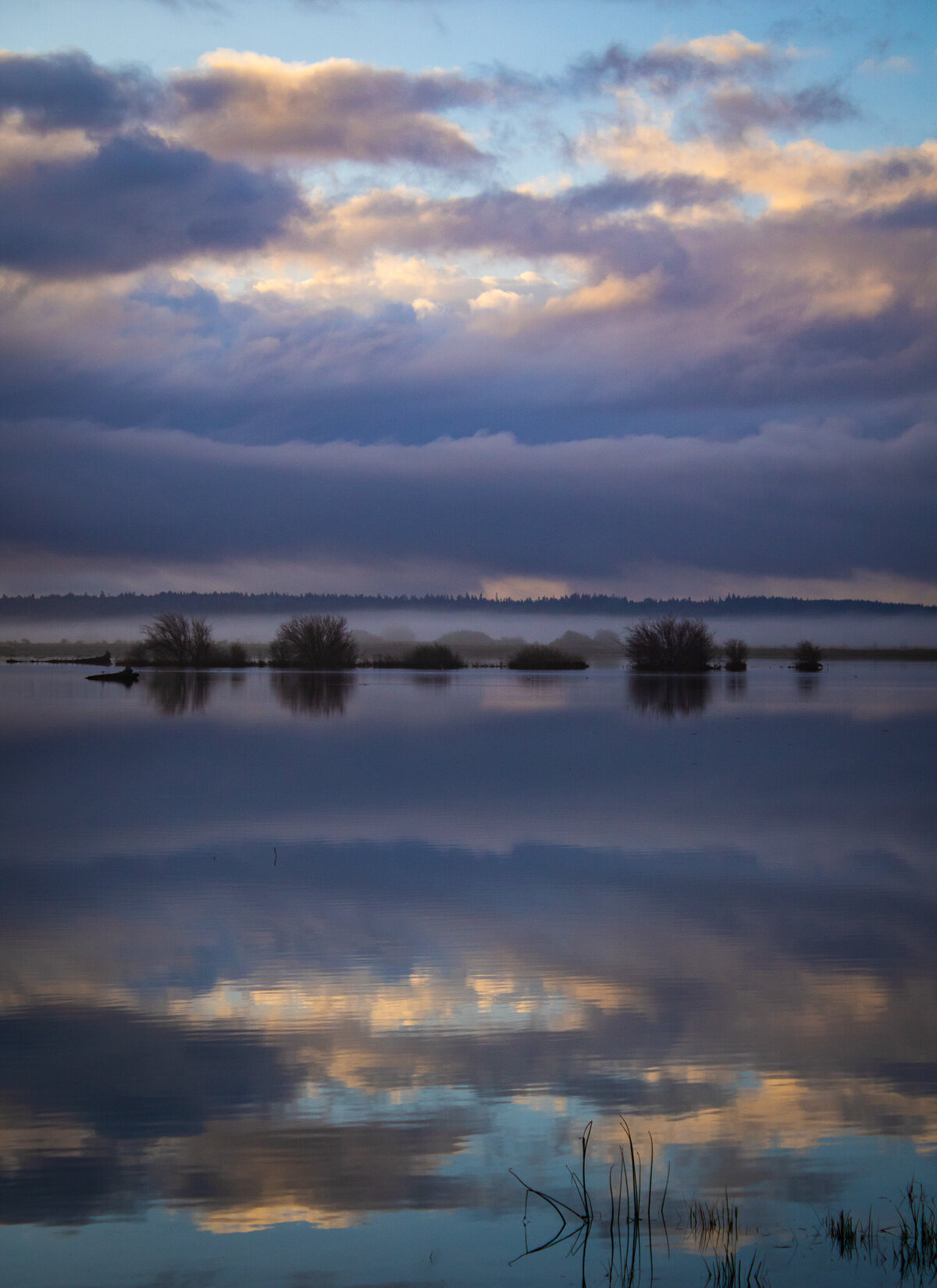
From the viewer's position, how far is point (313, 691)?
4550cm

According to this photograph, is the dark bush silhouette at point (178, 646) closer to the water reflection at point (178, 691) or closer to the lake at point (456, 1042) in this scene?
the water reflection at point (178, 691)

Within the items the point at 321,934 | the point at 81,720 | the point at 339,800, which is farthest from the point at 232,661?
the point at 321,934

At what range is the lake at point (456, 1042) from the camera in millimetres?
3521

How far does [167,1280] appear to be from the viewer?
3314 millimetres

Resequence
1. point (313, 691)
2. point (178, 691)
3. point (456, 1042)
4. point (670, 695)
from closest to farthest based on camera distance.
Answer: point (456, 1042), point (670, 695), point (178, 691), point (313, 691)

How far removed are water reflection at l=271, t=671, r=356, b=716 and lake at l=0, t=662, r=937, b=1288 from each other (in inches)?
794

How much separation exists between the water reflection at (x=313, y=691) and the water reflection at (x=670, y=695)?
395 inches

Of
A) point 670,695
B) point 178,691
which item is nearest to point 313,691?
point 178,691

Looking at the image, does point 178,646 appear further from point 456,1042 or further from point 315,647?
point 456,1042

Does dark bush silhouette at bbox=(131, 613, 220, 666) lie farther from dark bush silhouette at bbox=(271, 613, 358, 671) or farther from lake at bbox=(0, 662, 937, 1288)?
lake at bbox=(0, 662, 937, 1288)

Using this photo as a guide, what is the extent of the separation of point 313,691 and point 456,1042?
41.0 metres

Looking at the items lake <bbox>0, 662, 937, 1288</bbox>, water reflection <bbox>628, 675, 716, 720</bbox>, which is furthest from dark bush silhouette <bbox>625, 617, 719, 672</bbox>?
lake <bbox>0, 662, 937, 1288</bbox>

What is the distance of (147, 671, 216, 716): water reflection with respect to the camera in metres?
33.8

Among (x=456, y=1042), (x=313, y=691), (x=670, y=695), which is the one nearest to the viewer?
(x=456, y=1042)
